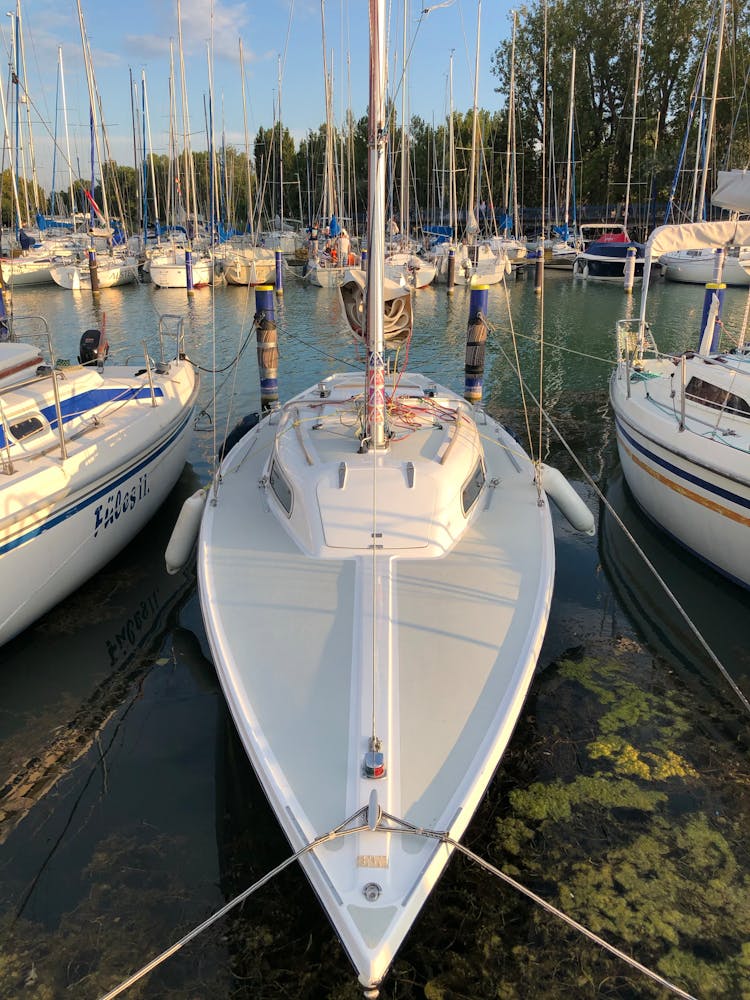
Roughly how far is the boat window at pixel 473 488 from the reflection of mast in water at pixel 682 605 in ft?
6.94

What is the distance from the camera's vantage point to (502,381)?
54.2ft

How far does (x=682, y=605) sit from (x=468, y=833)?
3851 mm

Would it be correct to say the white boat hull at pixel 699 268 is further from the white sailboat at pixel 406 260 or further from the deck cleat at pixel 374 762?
the deck cleat at pixel 374 762

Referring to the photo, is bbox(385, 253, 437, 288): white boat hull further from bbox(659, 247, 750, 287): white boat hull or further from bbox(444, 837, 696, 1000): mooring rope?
bbox(444, 837, 696, 1000): mooring rope

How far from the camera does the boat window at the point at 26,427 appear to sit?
7215mm

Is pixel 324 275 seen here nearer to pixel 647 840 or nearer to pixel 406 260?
pixel 406 260

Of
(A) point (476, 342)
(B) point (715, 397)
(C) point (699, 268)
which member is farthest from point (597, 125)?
(B) point (715, 397)

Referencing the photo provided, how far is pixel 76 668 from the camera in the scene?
6.30m

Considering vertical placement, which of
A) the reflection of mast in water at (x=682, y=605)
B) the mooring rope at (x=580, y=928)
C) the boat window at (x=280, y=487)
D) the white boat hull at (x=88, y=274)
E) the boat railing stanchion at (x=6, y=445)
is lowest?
the reflection of mast in water at (x=682, y=605)

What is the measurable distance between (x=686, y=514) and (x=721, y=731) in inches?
115

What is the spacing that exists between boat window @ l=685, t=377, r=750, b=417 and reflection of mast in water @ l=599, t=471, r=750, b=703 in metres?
1.64

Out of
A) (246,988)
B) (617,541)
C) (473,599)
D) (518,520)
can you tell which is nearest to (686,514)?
(617,541)

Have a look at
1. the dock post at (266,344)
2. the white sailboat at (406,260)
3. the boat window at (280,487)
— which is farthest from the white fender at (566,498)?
the white sailboat at (406,260)

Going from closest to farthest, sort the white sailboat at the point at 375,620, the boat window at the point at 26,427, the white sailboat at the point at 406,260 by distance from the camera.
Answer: the white sailboat at the point at 375,620
the boat window at the point at 26,427
the white sailboat at the point at 406,260
